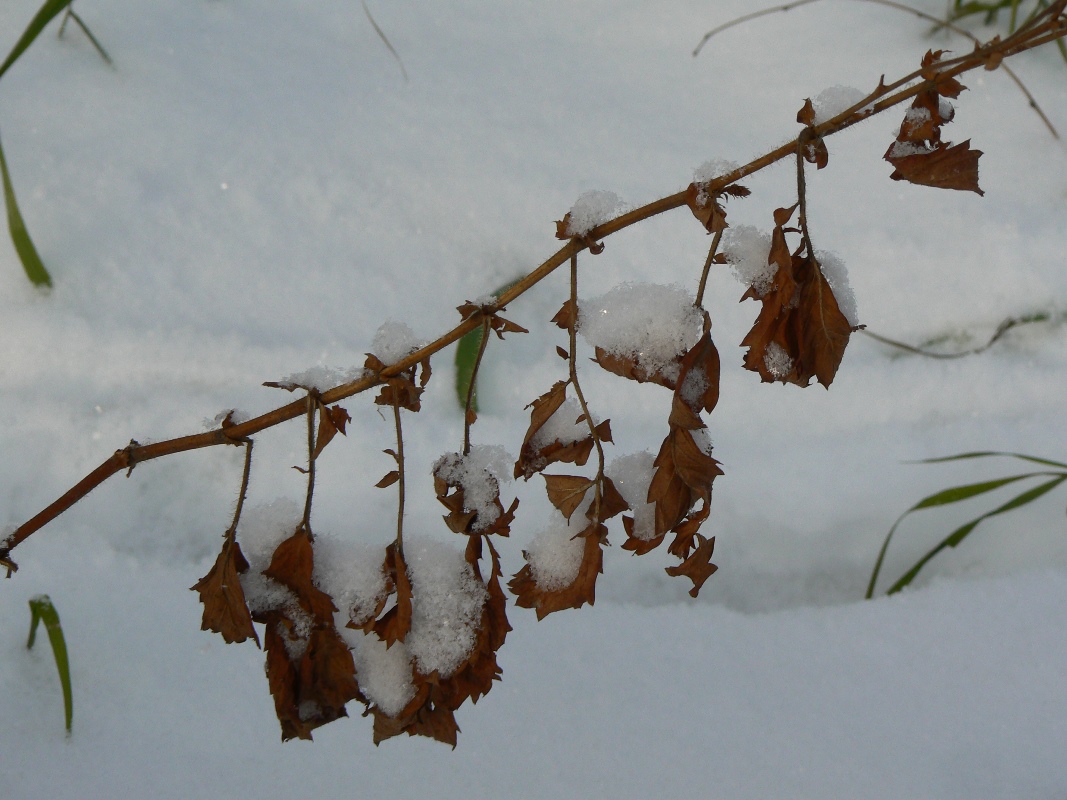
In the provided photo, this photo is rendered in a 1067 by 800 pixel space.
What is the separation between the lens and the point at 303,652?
0.39 metres

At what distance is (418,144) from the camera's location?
1.26 metres

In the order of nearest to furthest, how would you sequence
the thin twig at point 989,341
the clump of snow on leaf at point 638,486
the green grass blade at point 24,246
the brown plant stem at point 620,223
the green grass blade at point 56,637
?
the brown plant stem at point 620,223 → the clump of snow on leaf at point 638,486 → the green grass blade at point 56,637 → the green grass blade at point 24,246 → the thin twig at point 989,341

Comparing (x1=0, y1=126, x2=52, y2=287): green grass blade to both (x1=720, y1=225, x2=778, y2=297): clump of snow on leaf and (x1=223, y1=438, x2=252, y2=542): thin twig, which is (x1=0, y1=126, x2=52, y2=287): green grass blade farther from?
(x1=720, y1=225, x2=778, y2=297): clump of snow on leaf

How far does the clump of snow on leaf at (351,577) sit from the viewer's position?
15.1 inches

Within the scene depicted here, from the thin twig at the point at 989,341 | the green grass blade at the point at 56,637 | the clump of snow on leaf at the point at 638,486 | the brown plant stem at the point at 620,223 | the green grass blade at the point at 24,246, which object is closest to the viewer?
the brown plant stem at the point at 620,223

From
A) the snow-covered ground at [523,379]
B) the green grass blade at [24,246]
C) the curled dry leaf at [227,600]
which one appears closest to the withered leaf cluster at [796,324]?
the curled dry leaf at [227,600]

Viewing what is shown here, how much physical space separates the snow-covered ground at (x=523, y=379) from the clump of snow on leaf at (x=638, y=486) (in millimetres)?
385

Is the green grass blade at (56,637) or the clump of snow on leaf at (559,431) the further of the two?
the green grass blade at (56,637)

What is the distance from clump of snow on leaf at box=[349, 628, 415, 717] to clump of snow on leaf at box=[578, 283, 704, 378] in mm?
151

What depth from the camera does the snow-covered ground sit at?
2.40ft

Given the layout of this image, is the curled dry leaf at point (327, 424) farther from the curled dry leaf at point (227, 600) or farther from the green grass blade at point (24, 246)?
the green grass blade at point (24, 246)

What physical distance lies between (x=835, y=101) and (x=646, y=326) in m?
0.11

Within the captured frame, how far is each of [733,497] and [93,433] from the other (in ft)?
2.20

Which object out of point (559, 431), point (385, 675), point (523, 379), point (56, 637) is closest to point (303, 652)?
point (385, 675)
